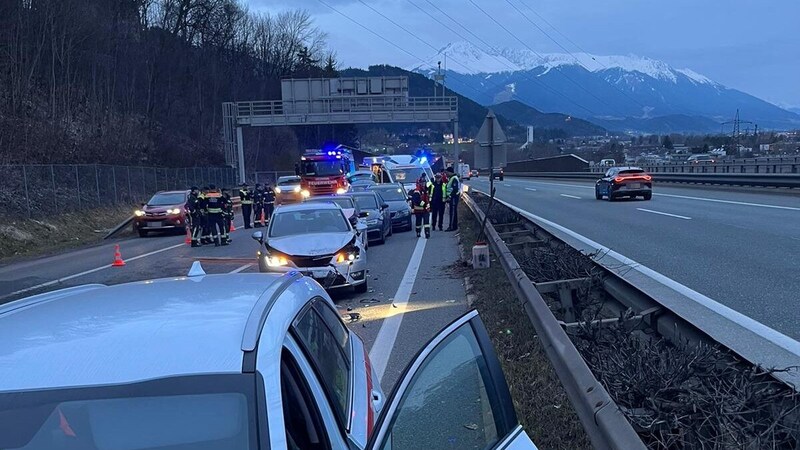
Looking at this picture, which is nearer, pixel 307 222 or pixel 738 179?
pixel 307 222

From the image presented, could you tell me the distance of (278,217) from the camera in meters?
12.3

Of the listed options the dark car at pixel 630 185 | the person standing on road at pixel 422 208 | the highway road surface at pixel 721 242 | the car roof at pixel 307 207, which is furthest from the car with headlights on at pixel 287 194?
the car roof at pixel 307 207

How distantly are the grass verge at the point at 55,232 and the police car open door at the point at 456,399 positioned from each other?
1894cm

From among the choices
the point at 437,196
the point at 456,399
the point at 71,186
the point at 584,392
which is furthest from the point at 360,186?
the point at 456,399

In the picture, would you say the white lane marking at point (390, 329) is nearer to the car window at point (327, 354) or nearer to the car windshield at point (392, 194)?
the car window at point (327, 354)

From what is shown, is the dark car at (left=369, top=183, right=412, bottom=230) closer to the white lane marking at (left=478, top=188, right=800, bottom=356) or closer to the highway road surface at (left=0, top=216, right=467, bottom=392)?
the highway road surface at (left=0, top=216, right=467, bottom=392)

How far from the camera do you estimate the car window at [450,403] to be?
7.65 feet

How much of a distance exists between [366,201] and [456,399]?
17539 millimetres

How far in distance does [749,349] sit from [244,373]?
217 inches

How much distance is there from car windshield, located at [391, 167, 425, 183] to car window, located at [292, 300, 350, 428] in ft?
98.1

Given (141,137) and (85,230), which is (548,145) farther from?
(85,230)

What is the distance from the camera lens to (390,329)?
27.1 feet

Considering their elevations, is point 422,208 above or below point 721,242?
above

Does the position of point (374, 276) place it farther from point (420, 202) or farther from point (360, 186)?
point (360, 186)
